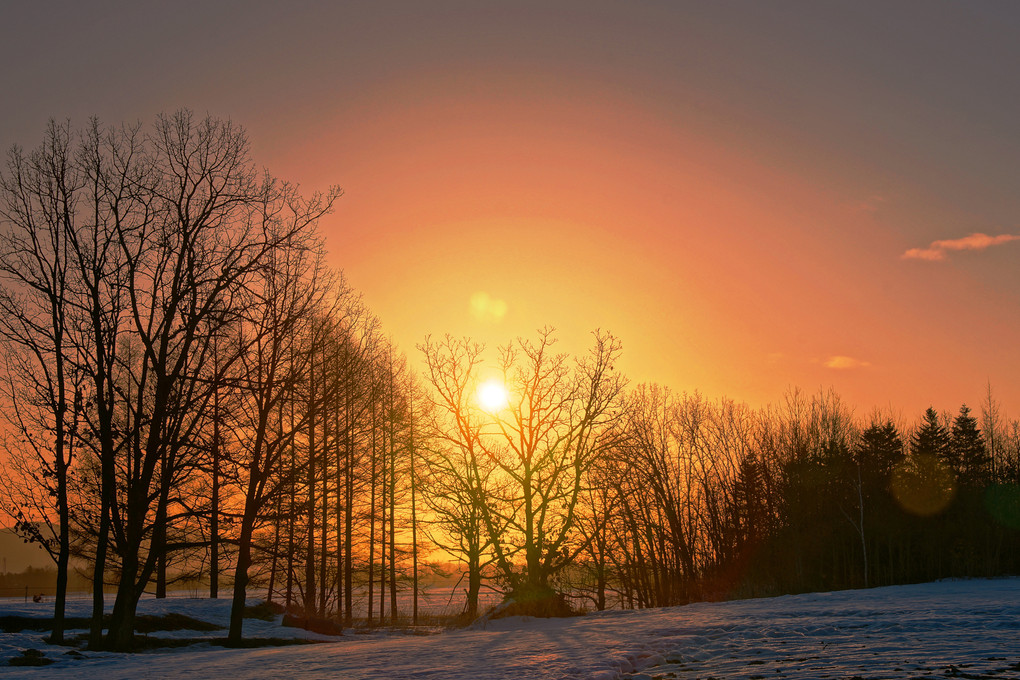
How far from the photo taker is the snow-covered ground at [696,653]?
8.68 metres

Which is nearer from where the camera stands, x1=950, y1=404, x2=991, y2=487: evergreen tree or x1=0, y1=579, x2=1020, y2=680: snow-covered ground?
x1=0, y1=579, x2=1020, y2=680: snow-covered ground

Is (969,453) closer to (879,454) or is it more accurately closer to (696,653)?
(879,454)

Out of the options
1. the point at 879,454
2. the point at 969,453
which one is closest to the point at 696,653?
the point at 879,454

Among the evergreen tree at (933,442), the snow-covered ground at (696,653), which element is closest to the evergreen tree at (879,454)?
the evergreen tree at (933,442)

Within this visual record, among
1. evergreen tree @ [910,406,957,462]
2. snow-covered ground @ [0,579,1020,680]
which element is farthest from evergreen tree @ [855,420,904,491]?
snow-covered ground @ [0,579,1020,680]

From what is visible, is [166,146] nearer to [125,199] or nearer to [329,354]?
[125,199]

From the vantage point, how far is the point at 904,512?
47.3 meters

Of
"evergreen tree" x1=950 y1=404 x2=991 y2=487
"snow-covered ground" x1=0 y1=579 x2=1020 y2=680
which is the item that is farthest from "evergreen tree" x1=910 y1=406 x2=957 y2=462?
"snow-covered ground" x1=0 y1=579 x2=1020 y2=680

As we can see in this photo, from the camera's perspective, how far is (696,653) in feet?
34.6

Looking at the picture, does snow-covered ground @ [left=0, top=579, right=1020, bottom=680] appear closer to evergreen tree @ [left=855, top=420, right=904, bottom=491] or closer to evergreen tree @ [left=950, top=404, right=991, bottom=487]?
evergreen tree @ [left=855, top=420, right=904, bottom=491]

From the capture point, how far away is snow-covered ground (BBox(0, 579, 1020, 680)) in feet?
28.5

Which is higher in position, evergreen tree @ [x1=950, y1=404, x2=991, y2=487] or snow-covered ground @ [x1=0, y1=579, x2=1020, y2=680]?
evergreen tree @ [x1=950, y1=404, x2=991, y2=487]

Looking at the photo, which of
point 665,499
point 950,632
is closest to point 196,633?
point 950,632

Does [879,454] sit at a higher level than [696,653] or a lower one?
higher
